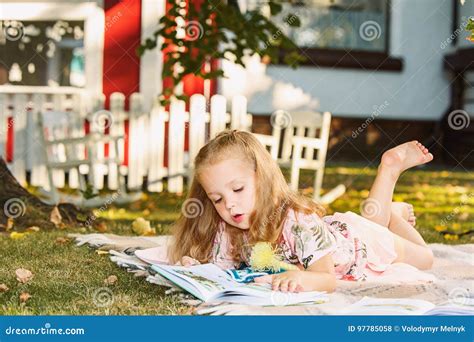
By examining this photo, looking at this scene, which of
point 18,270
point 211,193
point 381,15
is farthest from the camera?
point 381,15

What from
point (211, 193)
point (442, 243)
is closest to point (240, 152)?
point (211, 193)

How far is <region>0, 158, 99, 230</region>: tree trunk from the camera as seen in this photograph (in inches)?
128

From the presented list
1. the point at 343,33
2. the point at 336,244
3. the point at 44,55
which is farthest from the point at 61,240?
the point at 343,33

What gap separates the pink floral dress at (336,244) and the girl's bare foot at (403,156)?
0.70ft

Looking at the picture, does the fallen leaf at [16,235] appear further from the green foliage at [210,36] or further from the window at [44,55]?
the window at [44,55]

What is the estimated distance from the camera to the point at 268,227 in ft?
6.78

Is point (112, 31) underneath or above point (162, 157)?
above

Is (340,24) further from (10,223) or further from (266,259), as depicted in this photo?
(266,259)

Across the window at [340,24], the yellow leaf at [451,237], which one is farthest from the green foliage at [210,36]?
the window at [340,24]

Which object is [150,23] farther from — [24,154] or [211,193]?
[211,193]

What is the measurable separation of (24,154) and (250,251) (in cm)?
323
